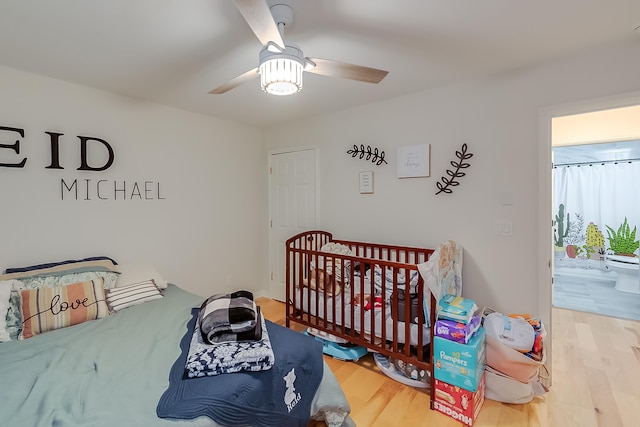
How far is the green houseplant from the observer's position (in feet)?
13.6

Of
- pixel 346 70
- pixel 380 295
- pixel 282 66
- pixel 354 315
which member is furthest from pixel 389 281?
pixel 282 66

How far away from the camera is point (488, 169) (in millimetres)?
2285

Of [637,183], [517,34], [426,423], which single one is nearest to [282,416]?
[426,423]

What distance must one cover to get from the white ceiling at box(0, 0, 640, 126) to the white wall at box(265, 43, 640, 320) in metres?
0.16

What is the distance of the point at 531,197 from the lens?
2105 millimetres

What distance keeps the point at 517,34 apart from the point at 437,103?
0.85 m

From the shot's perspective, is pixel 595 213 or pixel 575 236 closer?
pixel 595 213

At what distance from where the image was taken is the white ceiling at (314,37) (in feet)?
4.68

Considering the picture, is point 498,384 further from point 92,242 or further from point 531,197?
point 92,242

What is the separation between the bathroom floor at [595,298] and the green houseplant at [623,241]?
481 millimetres

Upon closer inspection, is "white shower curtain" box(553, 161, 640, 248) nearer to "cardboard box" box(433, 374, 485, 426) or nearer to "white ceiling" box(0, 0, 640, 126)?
"white ceiling" box(0, 0, 640, 126)

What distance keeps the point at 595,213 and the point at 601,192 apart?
331 millimetres

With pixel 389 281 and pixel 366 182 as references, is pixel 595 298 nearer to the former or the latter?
pixel 389 281

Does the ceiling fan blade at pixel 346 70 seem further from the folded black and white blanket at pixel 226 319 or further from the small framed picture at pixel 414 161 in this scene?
the folded black and white blanket at pixel 226 319
